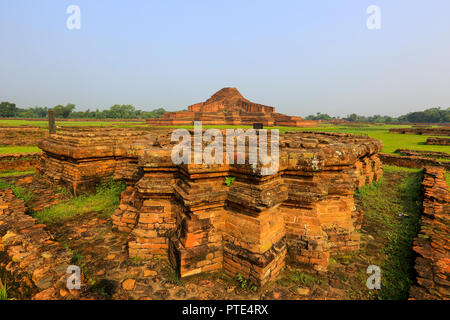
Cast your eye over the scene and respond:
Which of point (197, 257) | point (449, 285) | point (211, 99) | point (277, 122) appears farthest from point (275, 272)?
point (211, 99)

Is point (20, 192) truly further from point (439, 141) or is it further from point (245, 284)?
point (439, 141)

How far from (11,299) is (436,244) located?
15.3 feet

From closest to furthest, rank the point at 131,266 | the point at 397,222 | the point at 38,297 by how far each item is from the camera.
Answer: the point at 38,297 < the point at 131,266 < the point at 397,222

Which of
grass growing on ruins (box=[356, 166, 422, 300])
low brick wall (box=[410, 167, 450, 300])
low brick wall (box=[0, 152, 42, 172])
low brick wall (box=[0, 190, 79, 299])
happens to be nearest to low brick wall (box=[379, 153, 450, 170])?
grass growing on ruins (box=[356, 166, 422, 300])

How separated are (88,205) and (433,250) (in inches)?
213

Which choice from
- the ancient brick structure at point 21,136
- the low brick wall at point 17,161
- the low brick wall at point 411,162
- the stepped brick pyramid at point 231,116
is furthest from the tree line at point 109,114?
the low brick wall at point 411,162

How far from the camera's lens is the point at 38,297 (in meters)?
1.78

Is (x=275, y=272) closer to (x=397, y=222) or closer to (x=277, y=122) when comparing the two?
(x=397, y=222)

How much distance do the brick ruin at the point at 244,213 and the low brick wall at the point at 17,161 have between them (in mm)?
6609

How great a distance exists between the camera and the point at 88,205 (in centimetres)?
417

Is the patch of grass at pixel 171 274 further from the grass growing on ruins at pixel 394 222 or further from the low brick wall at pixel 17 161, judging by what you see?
the low brick wall at pixel 17 161

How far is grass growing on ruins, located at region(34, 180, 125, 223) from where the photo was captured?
369 cm

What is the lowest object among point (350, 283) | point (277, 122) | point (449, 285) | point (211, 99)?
point (350, 283)

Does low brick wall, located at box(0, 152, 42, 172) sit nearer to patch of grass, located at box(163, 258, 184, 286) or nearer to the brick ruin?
the brick ruin
